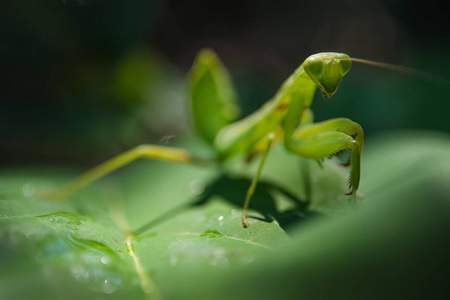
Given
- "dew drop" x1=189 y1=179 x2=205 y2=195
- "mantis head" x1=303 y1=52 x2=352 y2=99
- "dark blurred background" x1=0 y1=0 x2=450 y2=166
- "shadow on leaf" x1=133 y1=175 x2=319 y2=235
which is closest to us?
"shadow on leaf" x1=133 y1=175 x2=319 y2=235

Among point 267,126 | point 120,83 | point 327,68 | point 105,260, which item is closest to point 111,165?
point 267,126

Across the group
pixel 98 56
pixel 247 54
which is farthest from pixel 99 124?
pixel 247 54

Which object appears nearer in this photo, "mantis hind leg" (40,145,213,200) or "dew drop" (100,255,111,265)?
"dew drop" (100,255,111,265)

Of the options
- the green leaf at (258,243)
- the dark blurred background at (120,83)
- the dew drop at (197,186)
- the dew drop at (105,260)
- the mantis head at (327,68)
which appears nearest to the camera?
the green leaf at (258,243)

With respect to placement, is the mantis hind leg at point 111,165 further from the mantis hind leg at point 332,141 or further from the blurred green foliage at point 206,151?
the mantis hind leg at point 332,141

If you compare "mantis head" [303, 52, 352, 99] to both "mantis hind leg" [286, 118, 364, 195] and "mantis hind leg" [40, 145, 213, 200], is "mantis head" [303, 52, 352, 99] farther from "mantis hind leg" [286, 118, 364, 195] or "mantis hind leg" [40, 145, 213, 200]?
"mantis hind leg" [40, 145, 213, 200]

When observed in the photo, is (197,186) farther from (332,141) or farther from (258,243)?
(258,243)

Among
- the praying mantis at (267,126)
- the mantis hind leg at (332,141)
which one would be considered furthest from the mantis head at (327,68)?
the mantis hind leg at (332,141)

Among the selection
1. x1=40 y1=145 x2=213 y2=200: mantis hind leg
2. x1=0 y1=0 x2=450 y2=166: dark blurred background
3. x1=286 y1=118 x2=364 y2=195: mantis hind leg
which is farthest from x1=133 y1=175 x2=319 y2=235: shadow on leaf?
x1=0 y1=0 x2=450 y2=166: dark blurred background
